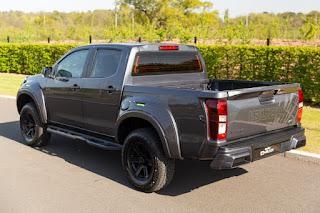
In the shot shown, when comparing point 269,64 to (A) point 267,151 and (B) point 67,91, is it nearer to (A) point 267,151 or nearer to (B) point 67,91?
(B) point 67,91

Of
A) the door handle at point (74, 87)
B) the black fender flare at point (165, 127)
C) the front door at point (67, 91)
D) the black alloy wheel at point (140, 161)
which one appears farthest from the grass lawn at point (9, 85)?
the black fender flare at point (165, 127)

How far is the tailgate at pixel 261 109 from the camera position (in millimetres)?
4324

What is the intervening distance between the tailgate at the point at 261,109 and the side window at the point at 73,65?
279 centimetres

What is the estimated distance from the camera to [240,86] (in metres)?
6.03

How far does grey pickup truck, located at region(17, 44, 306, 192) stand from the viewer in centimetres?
432

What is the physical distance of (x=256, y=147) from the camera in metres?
4.46

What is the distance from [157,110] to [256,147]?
123cm

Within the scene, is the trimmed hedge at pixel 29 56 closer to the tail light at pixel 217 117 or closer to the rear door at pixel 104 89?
the rear door at pixel 104 89

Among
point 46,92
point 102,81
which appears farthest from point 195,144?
point 46,92

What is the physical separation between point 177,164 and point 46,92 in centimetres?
255

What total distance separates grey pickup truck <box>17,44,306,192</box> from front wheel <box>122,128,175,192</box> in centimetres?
1

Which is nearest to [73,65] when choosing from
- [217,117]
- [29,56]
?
[217,117]

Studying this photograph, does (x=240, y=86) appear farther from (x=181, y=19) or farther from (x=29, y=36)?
(x=181, y=19)

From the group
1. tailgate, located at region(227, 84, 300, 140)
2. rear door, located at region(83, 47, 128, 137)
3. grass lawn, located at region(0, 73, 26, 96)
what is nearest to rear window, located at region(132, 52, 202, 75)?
rear door, located at region(83, 47, 128, 137)
